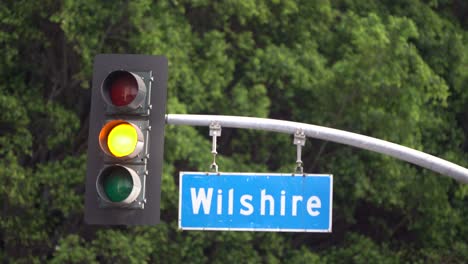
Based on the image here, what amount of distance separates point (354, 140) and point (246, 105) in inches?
504

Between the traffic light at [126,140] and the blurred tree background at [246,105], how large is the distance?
12643mm

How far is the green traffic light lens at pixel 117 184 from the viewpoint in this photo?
795 cm

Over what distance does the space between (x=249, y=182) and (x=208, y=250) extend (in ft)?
46.5

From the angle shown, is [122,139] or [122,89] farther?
[122,89]

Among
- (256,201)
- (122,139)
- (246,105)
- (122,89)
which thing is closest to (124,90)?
(122,89)

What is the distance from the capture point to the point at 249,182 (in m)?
9.92

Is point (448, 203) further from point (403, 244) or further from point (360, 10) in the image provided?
point (360, 10)

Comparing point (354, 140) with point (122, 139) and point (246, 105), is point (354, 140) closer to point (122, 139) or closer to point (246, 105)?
point (122, 139)

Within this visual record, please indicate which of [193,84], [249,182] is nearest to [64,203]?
[193,84]

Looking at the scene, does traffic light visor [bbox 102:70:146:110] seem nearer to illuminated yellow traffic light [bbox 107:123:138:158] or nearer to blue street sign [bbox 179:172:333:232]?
illuminated yellow traffic light [bbox 107:123:138:158]

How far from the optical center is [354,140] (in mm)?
9828

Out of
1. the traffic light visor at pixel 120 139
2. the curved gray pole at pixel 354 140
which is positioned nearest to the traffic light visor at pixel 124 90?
the traffic light visor at pixel 120 139

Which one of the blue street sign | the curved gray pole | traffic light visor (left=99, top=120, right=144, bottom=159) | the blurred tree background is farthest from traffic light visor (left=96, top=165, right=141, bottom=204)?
the blurred tree background

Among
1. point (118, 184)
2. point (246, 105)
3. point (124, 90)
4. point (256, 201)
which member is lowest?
point (118, 184)
